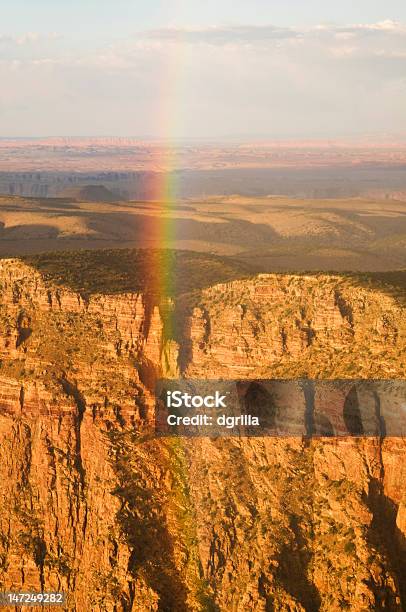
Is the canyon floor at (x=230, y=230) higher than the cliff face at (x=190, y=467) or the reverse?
higher

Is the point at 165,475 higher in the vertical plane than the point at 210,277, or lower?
lower

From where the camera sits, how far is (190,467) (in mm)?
41969

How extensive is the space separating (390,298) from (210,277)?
12871mm

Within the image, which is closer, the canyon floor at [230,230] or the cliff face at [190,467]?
the cliff face at [190,467]

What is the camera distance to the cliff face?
3797cm

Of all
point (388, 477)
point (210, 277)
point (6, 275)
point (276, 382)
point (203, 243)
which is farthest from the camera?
point (203, 243)

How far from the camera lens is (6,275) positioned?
156ft

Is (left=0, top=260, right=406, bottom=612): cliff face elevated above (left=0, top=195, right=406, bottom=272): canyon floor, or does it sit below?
below

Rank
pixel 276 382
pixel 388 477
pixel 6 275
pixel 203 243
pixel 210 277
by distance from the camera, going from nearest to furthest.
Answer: pixel 388 477
pixel 276 382
pixel 6 275
pixel 210 277
pixel 203 243

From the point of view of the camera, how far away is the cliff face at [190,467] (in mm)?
37969

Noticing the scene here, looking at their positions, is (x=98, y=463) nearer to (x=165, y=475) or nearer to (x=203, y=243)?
(x=165, y=475)

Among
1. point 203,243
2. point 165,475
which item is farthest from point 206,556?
point 203,243

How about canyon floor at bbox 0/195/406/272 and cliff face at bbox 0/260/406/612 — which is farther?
canyon floor at bbox 0/195/406/272

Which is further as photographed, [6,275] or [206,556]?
[6,275]
